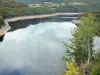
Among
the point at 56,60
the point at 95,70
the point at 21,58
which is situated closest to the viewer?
the point at 95,70

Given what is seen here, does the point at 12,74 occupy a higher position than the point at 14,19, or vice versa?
the point at 12,74

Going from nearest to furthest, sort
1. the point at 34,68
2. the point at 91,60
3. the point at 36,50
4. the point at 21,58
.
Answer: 1. the point at 91,60
2. the point at 34,68
3. the point at 21,58
4. the point at 36,50

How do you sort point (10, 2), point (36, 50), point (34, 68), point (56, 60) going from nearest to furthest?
point (34, 68) → point (56, 60) → point (36, 50) → point (10, 2)

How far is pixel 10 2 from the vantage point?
167m

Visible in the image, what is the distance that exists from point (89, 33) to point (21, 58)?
20.8 m

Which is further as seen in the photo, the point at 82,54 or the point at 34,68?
the point at 34,68

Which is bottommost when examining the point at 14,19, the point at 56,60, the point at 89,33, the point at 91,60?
the point at 14,19

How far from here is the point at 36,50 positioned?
6788cm

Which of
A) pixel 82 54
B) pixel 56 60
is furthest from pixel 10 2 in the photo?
pixel 82 54

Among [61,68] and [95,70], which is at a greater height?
[95,70]

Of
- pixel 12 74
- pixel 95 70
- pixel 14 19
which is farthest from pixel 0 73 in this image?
pixel 14 19

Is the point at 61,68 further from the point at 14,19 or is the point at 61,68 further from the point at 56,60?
the point at 14,19

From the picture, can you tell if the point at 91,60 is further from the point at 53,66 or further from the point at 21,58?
the point at 21,58

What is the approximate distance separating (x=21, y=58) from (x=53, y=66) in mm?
10661
